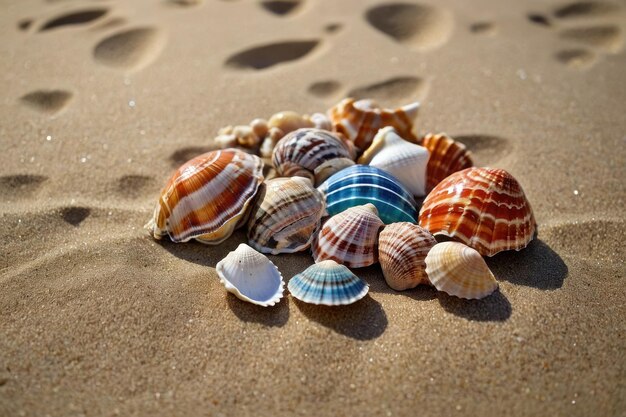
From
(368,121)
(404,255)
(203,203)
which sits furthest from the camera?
(368,121)

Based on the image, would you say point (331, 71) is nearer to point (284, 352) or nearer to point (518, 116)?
point (518, 116)

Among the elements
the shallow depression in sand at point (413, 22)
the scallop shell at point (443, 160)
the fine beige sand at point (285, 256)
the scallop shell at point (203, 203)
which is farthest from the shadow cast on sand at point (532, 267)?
the shallow depression in sand at point (413, 22)

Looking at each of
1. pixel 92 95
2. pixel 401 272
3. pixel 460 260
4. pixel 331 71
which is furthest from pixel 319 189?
pixel 92 95

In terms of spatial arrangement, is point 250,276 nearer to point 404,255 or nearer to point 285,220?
point 285,220

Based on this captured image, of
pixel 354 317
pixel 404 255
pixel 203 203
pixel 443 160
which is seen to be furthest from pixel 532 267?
pixel 203 203

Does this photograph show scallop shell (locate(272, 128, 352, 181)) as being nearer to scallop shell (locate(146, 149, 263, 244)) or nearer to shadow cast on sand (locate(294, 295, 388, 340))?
scallop shell (locate(146, 149, 263, 244))
